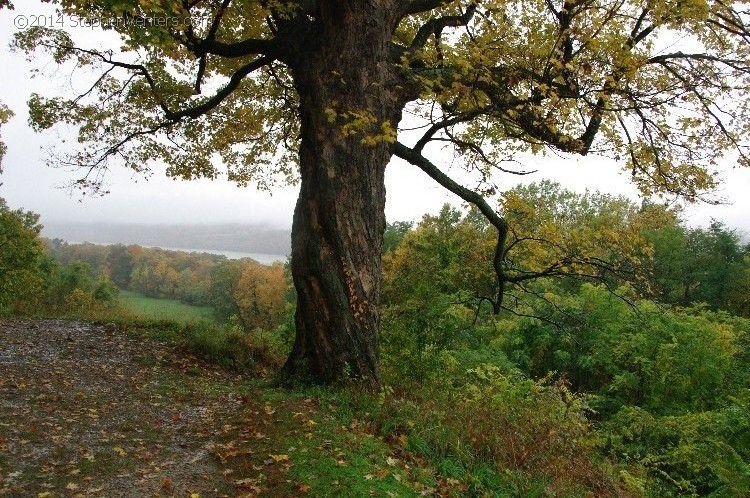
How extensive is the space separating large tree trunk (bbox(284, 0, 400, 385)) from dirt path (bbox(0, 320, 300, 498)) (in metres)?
1.32

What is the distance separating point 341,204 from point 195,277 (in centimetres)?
6303

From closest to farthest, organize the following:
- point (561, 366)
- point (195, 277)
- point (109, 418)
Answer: point (109, 418)
point (561, 366)
point (195, 277)

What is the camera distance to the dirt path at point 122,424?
4168 mm

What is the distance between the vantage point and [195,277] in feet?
215

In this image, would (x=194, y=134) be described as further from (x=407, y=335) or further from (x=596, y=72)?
(x=596, y=72)

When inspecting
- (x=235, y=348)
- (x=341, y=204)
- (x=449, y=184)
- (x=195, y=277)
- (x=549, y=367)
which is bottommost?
(x=195, y=277)

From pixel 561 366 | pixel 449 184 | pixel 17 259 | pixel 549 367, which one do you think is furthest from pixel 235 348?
pixel 17 259

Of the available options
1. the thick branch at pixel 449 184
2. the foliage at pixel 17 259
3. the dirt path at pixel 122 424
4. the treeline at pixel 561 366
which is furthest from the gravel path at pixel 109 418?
the foliage at pixel 17 259

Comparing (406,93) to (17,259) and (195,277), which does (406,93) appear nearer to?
(17,259)

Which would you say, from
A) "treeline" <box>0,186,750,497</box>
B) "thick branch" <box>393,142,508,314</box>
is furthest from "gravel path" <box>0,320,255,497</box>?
"thick branch" <box>393,142,508,314</box>

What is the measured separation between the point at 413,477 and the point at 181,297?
209 feet

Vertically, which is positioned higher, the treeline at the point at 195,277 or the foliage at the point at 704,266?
the foliage at the point at 704,266

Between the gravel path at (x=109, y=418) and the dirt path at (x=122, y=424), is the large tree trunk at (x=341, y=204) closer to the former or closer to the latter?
the dirt path at (x=122, y=424)

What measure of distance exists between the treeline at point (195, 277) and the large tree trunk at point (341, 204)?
117 feet
